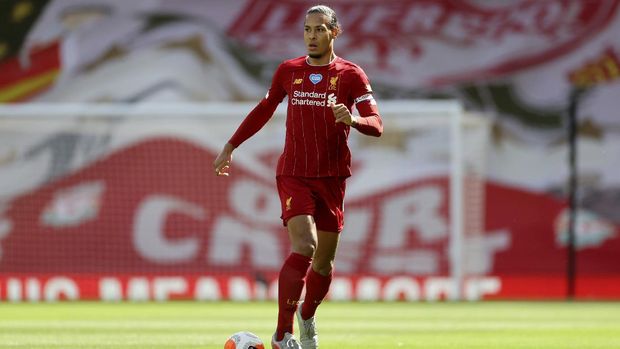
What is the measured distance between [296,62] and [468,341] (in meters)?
2.69

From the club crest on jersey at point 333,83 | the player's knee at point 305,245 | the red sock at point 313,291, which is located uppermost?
the club crest on jersey at point 333,83

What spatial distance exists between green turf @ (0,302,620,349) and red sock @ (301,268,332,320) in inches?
32.0

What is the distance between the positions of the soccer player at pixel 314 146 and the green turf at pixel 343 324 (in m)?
1.35

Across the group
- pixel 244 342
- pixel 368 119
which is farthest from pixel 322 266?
pixel 368 119

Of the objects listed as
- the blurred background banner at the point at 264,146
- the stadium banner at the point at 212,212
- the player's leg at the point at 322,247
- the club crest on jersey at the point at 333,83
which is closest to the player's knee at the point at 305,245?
the player's leg at the point at 322,247

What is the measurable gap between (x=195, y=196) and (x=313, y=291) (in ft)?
33.4

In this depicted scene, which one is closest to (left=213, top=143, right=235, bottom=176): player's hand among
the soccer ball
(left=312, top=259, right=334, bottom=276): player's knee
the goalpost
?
(left=312, top=259, right=334, bottom=276): player's knee

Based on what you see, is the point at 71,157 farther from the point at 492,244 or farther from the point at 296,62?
the point at 296,62

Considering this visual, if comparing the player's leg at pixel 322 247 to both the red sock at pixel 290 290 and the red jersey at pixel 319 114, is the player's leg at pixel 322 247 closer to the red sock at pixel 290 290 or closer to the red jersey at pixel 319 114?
the red jersey at pixel 319 114

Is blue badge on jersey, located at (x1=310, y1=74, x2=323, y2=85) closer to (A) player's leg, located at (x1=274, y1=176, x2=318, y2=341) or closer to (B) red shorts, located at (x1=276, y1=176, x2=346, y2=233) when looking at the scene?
(B) red shorts, located at (x1=276, y1=176, x2=346, y2=233)

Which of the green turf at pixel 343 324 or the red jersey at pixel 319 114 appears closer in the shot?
the red jersey at pixel 319 114

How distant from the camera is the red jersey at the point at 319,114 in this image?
25.8 ft

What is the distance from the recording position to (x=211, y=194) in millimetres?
18594

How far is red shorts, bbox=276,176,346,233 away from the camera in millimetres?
7781
